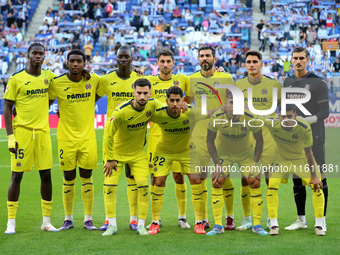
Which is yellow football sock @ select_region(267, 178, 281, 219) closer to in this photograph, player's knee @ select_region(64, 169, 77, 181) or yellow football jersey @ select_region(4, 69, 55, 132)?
player's knee @ select_region(64, 169, 77, 181)

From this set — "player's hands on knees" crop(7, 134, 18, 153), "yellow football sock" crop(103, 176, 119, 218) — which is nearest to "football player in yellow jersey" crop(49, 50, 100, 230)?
"yellow football sock" crop(103, 176, 119, 218)

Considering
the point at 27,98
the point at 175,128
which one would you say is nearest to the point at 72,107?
the point at 27,98

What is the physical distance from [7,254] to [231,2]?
87.3ft

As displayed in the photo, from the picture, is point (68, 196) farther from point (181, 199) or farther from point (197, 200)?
point (197, 200)

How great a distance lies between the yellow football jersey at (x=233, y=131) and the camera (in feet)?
23.0

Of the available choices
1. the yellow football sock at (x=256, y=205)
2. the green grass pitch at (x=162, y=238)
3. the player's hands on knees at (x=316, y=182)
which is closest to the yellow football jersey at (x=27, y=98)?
the green grass pitch at (x=162, y=238)

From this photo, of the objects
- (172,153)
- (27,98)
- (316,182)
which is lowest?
(316,182)

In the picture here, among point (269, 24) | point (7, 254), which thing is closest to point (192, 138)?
point (7, 254)

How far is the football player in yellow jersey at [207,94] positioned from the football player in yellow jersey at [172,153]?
0.78ft

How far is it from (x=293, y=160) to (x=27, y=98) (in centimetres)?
370

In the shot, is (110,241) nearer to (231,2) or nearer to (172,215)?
(172,215)

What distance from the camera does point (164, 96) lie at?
776 cm

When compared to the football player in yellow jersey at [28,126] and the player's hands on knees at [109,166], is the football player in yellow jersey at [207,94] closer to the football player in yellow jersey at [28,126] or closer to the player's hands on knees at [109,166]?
the player's hands on knees at [109,166]

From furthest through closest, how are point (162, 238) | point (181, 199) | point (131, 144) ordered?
point (181, 199), point (131, 144), point (162, 238)
